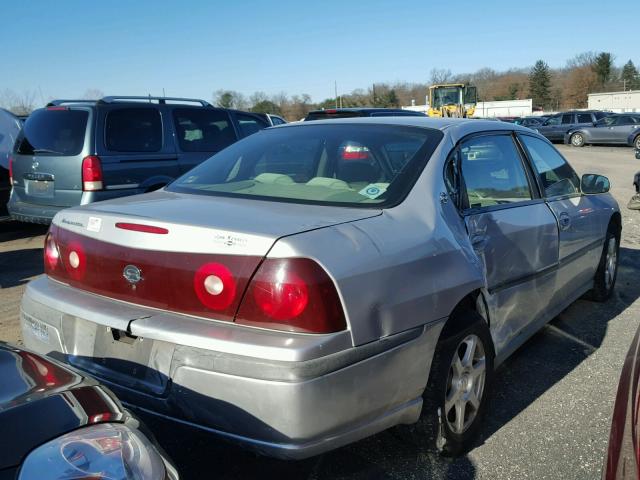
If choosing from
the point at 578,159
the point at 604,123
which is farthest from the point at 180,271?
the point at 604,123

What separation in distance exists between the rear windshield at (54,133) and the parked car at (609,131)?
26.1 m

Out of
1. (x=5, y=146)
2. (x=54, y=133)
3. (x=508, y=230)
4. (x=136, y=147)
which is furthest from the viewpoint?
(x=5, y=146)

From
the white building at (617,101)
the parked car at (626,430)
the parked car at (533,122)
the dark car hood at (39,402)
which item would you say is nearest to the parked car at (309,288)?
the dark car hood at (39,402)

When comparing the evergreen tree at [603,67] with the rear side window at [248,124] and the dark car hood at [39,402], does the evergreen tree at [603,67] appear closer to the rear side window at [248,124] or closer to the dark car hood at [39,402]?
the rear side window at [248,124]

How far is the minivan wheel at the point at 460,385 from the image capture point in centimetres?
261

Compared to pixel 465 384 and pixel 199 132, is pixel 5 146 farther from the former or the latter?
pixel 465 384

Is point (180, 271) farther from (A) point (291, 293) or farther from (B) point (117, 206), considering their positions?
(B) point (117, 206)

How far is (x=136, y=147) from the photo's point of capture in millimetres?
7133

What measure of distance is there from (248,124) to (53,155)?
124 inches

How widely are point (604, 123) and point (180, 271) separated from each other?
3034 centimetres

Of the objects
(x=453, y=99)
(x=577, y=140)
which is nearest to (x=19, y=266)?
(x=577, y=140)

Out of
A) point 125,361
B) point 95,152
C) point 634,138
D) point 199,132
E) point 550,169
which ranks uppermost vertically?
point 199,132

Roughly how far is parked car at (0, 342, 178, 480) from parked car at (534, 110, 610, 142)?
104 ft

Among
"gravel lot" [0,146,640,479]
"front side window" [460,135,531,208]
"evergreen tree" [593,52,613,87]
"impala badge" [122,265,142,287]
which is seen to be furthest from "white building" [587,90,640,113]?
"impala badge" [122,265,142,287]
